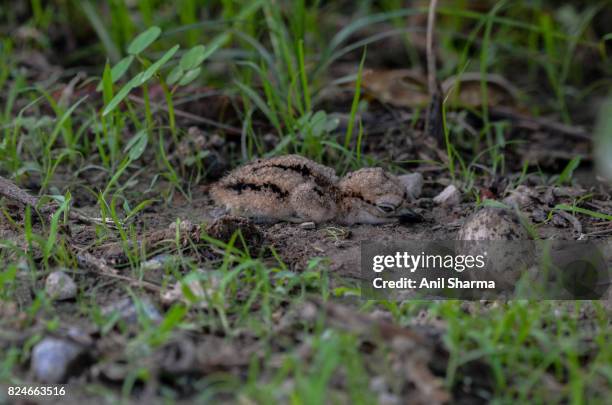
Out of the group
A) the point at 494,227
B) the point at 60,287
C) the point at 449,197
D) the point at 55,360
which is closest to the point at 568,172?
the point at 449,197

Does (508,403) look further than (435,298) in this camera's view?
No

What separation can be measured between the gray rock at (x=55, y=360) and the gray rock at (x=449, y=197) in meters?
2.48

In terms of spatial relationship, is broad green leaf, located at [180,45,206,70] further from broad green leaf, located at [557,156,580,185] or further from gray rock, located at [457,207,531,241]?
broad green leaf, located at [557,156,580,185]

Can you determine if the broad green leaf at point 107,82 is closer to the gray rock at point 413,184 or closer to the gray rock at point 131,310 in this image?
the gray rock at point 131,310

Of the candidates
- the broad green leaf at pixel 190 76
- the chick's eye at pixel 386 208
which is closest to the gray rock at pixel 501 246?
the chick's eye at pixel 386 208

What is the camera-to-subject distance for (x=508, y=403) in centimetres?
278

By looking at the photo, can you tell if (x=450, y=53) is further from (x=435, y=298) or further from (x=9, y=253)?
(x=9, y=253)

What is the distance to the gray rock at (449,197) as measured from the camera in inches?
186

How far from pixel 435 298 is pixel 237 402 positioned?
122 cm

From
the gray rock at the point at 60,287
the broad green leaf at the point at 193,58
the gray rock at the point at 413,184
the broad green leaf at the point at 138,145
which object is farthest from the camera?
the gray rock at the point at 413,184

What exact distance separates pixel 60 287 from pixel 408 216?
1924 mm

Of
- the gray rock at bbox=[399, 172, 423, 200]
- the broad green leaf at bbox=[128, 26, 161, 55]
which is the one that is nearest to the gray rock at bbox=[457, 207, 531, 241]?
the gray rock at bbox=[399, 172, 423, 200]

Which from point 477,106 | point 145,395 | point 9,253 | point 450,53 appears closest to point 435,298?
point 145,395

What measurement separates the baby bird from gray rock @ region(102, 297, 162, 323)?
3.99ft
